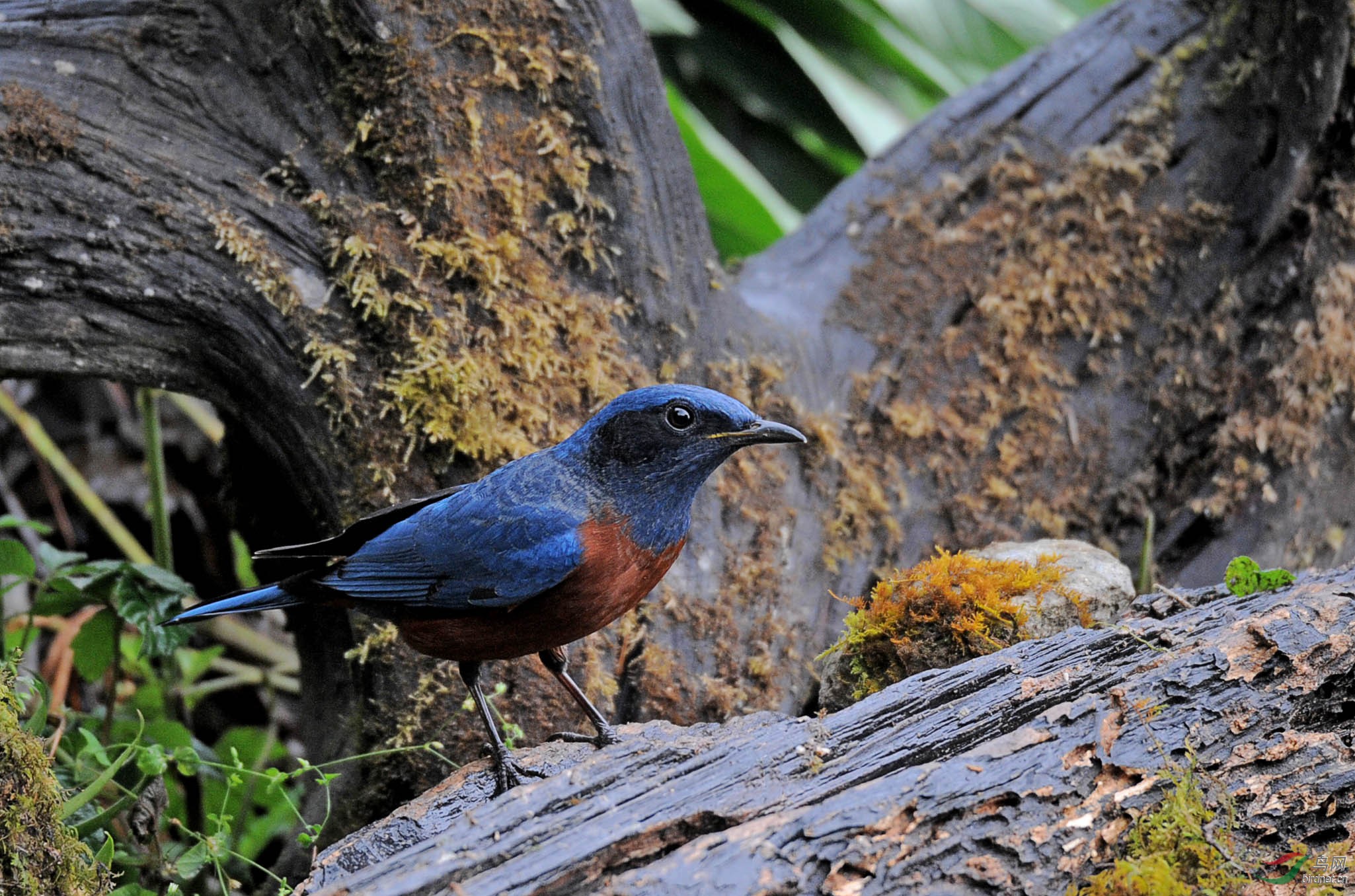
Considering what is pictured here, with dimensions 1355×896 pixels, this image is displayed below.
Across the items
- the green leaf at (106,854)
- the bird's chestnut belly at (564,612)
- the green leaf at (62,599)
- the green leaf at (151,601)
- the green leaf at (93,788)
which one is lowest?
the bird's chestnut belly at (564,612)

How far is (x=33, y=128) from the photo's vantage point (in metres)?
3.12

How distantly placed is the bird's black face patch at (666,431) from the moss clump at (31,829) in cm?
140

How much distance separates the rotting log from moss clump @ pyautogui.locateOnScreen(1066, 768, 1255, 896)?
0.04 meters

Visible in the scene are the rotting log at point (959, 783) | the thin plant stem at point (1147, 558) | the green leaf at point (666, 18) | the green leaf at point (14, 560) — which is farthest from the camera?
the green leaf at point (666, 18)

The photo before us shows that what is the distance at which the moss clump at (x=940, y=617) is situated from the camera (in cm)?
281

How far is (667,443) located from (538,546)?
1.33 ft

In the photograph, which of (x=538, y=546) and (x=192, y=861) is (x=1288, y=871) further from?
(x=192, y=861)

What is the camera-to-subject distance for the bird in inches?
104

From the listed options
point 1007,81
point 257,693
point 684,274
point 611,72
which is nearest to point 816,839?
point 684,274

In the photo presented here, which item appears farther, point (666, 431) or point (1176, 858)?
point (666, 431)

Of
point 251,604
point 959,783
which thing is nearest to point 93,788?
point 251,604

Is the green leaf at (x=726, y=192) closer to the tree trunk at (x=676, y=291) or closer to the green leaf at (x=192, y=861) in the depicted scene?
the tree trunk at (x=676, y=291)

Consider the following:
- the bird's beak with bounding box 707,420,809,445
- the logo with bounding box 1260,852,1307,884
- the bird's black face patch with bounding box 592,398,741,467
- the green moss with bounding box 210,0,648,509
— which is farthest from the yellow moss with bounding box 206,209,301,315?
the logo with bounding box 1260,852,1307,884

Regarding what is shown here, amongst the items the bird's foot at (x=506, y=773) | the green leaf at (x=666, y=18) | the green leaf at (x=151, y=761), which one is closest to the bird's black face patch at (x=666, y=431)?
the bird's foot at (x=506, y=773)
